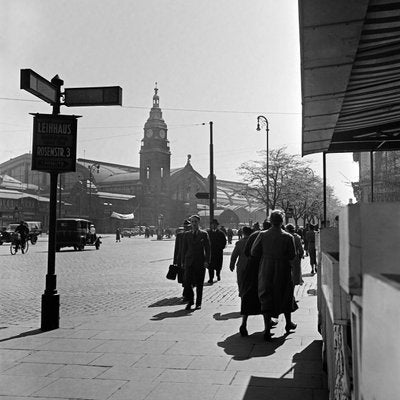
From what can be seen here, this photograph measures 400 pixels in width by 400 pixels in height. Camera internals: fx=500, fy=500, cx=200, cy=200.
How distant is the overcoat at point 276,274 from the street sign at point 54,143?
10.8 ft

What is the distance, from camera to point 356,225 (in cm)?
117

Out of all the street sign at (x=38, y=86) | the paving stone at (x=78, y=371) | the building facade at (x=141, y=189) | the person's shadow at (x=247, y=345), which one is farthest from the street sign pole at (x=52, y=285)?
the building facade at (x=141, y=189)

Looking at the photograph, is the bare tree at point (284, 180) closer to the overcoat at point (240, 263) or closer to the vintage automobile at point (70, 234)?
the vintage automobile at point (70, 234)

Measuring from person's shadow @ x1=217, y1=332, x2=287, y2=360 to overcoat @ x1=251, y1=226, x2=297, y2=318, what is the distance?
0.38m

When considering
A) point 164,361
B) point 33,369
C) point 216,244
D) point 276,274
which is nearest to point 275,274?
point 276,274

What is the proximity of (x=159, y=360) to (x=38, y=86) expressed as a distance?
4287mm

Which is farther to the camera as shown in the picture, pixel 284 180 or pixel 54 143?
pixel 284 180

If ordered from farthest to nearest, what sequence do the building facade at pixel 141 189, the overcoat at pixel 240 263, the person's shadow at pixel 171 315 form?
the building facade at pixel 141 189, the person's shadow at pixel 171 315, the overcoat at pixel 240 263

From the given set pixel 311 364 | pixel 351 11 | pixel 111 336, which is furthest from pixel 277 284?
pixel 351 11

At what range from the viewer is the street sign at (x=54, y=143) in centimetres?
762

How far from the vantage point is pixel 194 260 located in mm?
9555

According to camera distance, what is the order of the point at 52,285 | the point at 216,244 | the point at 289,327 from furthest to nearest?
the point at 216,244 < the point at 52,285 < the point at 289,327

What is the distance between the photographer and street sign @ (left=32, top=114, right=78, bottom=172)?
25.0 feet

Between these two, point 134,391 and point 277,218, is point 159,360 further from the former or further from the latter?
point 277,218
